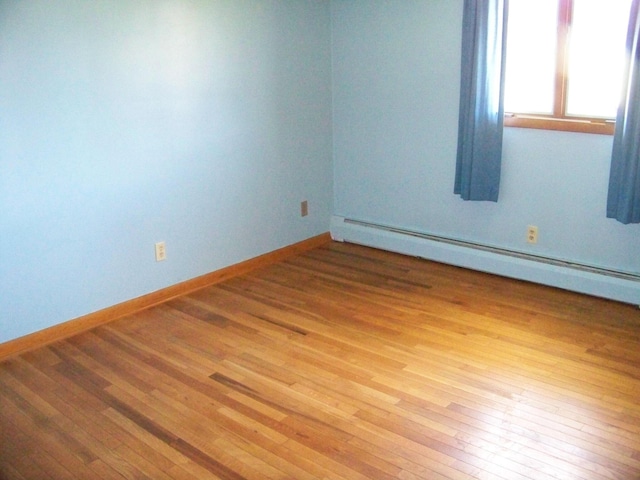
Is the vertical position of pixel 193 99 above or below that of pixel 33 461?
above

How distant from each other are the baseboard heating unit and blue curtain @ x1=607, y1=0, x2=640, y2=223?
0.40 metres

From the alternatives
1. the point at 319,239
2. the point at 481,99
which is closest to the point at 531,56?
the point at 481,99

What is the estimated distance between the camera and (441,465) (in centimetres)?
247

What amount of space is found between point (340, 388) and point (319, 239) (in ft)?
6.67

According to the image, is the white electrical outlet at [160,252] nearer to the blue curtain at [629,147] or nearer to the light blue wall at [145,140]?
the light blue wall at [145,140]

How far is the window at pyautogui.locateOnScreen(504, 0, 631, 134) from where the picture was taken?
11.9ft

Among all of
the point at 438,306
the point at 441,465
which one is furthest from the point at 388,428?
the point at 438,306

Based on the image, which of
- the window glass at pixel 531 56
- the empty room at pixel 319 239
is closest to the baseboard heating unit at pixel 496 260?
the empty room at pixel 319 239

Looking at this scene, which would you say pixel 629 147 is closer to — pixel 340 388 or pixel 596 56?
pixel 596 56

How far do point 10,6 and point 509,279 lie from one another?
300 cm

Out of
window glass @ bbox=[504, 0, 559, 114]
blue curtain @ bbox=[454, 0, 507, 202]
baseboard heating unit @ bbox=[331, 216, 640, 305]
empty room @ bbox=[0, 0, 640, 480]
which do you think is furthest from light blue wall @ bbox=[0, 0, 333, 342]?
window glass @ bbox=[504, 0, 559, 114]

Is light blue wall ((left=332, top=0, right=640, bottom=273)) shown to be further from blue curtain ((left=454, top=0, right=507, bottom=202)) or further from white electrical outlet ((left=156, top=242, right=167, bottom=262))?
white electrical outlet ((left=156, top=242, right=167, bottom=262))

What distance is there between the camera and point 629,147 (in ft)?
11.5

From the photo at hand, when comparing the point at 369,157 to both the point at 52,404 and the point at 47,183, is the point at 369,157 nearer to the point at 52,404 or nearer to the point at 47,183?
the point at 47,183
